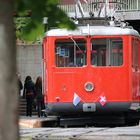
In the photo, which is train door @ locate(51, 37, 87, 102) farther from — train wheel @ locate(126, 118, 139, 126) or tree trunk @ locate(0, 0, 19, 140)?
tree trunk @ locate(0, 0, 19, 140)

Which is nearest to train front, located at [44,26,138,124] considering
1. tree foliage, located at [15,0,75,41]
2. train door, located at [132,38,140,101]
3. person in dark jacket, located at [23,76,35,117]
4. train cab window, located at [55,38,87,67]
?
train cab window, located at [55,38,87,67]

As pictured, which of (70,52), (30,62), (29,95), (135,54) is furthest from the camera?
(30,62)

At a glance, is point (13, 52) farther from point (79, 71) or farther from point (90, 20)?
point (90, 20)

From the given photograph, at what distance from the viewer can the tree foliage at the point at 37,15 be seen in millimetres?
3568

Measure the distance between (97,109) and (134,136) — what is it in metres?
4.79

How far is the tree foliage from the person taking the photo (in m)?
3.57

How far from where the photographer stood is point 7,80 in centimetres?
322

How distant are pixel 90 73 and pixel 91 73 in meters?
0.03

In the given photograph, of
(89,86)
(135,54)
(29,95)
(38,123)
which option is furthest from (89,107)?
(29,95)

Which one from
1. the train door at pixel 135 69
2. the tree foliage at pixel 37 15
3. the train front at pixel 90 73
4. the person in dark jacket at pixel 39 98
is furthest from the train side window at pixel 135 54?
the tree foliage at pixel 37 15

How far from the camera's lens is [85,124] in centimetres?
1670

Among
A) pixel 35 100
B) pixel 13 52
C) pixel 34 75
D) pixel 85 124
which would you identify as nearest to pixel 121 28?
pixel 85 124

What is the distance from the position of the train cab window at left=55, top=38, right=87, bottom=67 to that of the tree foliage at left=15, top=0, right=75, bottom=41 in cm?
1221

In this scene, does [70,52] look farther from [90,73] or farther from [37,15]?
[37,15]
